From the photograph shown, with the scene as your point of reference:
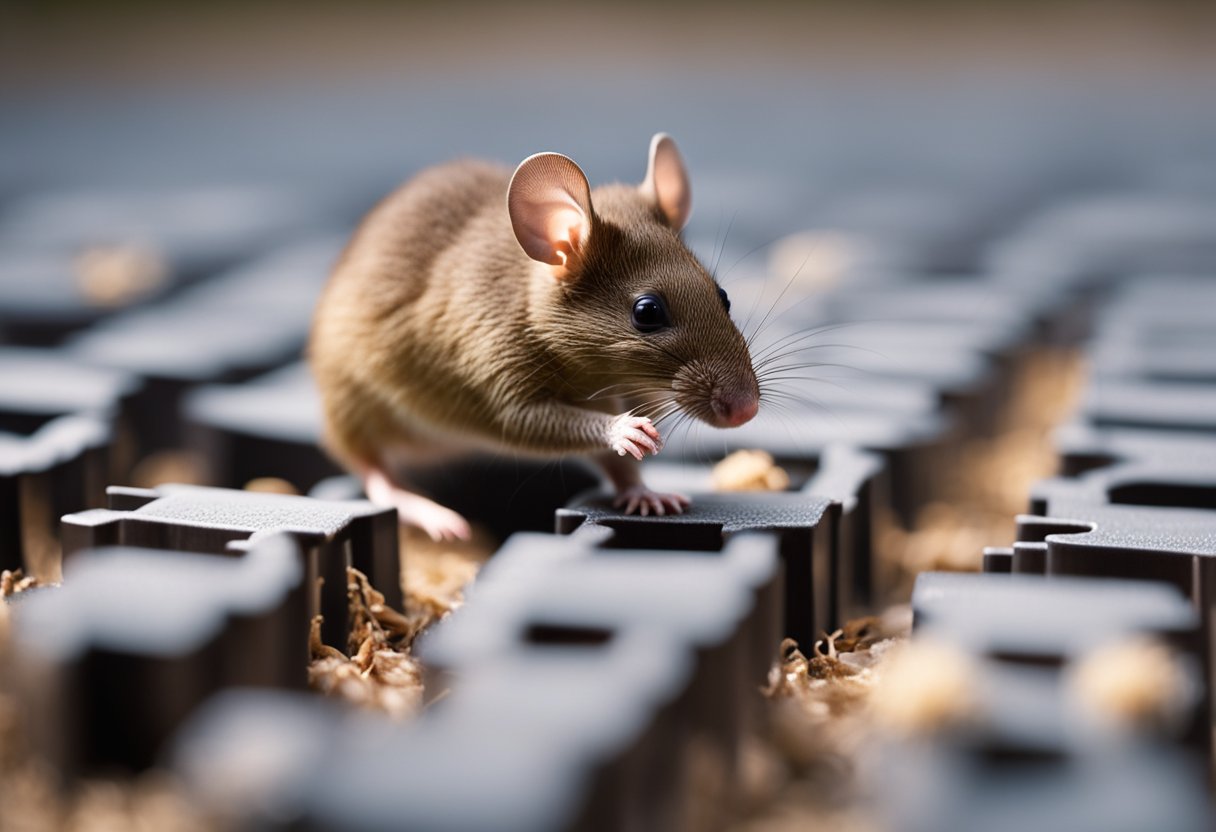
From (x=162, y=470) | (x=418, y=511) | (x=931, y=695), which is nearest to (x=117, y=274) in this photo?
(x=162, y=470)

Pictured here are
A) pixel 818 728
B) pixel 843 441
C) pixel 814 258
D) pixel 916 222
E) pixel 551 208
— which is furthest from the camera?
pixel 916 222

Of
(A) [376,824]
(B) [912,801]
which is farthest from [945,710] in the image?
(A) [376,824]

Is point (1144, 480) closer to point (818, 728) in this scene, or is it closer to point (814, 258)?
point (818, 728)

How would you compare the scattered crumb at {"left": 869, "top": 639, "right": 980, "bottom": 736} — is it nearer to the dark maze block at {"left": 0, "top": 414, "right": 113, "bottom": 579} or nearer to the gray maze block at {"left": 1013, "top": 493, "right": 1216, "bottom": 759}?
the gray maze block at {"left": 1013, "top": 493, "right": 1216, "bottom": 759}

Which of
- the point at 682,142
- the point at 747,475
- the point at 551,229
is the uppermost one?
the point at 682,142

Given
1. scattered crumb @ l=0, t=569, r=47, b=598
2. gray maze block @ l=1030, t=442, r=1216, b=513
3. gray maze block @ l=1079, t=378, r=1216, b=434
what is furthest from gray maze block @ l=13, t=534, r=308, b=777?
gray maze block @ l=1079, t=378, r=1216, b=434
